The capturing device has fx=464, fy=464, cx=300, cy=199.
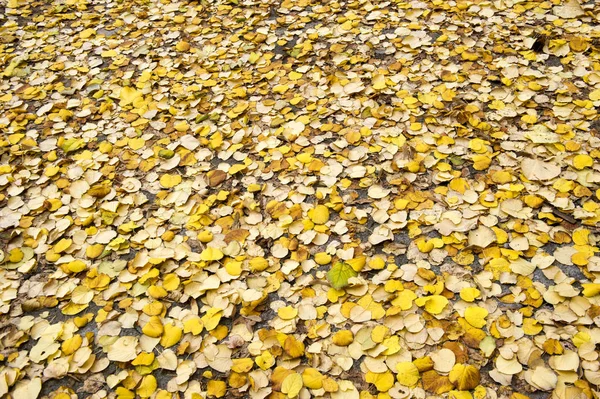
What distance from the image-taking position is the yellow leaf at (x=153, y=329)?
1.94m

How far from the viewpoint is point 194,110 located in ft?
9.79

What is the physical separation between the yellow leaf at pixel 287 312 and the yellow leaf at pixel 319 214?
1.59 ft

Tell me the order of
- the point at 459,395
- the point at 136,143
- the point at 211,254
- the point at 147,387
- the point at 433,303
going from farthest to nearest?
the point at 136,143, the point at 211,254, the point at 433,303, the point at 147,387, the point at 459,395

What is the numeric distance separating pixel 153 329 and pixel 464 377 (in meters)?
1.25

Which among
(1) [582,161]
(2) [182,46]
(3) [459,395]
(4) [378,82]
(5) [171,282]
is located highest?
(2) [182,46]

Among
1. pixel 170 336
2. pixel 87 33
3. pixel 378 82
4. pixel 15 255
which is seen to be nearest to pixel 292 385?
pixel 170 336

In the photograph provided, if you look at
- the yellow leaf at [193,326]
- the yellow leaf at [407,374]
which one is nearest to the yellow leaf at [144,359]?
the yellow leaf at [193,326]

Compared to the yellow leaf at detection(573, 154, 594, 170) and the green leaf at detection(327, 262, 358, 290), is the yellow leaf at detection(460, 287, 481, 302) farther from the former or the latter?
the yellow leaf at detection(573, 154, 594, 170)

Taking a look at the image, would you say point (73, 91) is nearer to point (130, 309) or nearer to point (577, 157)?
point (130, 309)

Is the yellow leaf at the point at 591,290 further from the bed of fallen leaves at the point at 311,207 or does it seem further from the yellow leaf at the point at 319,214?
the yellow leaf at the point at 319,214

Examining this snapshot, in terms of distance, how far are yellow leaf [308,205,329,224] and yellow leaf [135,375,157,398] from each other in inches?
39.6

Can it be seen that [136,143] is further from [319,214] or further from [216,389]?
[216,389]

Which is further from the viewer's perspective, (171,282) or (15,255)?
(15,255)

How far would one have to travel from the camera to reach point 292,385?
1765 millimetres
